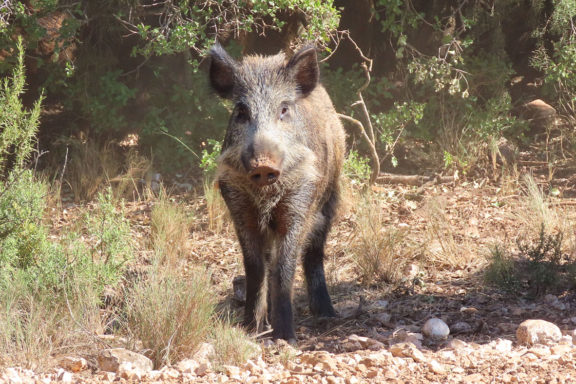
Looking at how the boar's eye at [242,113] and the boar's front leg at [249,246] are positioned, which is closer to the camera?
the boar's eye at [242,113]

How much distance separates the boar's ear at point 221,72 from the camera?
16.0 feet

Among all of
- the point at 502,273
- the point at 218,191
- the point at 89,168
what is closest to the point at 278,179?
the point at 502,273

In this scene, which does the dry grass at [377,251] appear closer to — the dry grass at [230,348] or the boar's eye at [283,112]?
the boar's eye at [283,112]

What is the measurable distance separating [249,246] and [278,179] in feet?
1.87

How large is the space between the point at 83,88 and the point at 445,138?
4211mm

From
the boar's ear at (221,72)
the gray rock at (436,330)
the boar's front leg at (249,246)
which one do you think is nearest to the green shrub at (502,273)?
the gray rock at (436,330)

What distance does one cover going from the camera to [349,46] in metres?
9.12

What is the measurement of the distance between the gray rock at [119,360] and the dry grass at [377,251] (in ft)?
8.39

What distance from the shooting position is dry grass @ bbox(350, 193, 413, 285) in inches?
231

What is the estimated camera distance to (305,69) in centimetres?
500

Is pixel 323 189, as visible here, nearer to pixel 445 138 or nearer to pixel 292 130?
pixel 292 130

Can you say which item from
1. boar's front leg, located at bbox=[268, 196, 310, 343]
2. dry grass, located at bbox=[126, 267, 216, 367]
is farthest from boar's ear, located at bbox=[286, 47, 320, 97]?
dry grass, located at bbox=[126, 267, 216, 367]

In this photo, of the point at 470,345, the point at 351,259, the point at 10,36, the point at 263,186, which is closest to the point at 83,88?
the point at 10,36

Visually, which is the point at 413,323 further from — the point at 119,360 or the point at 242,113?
the point at 119,360
